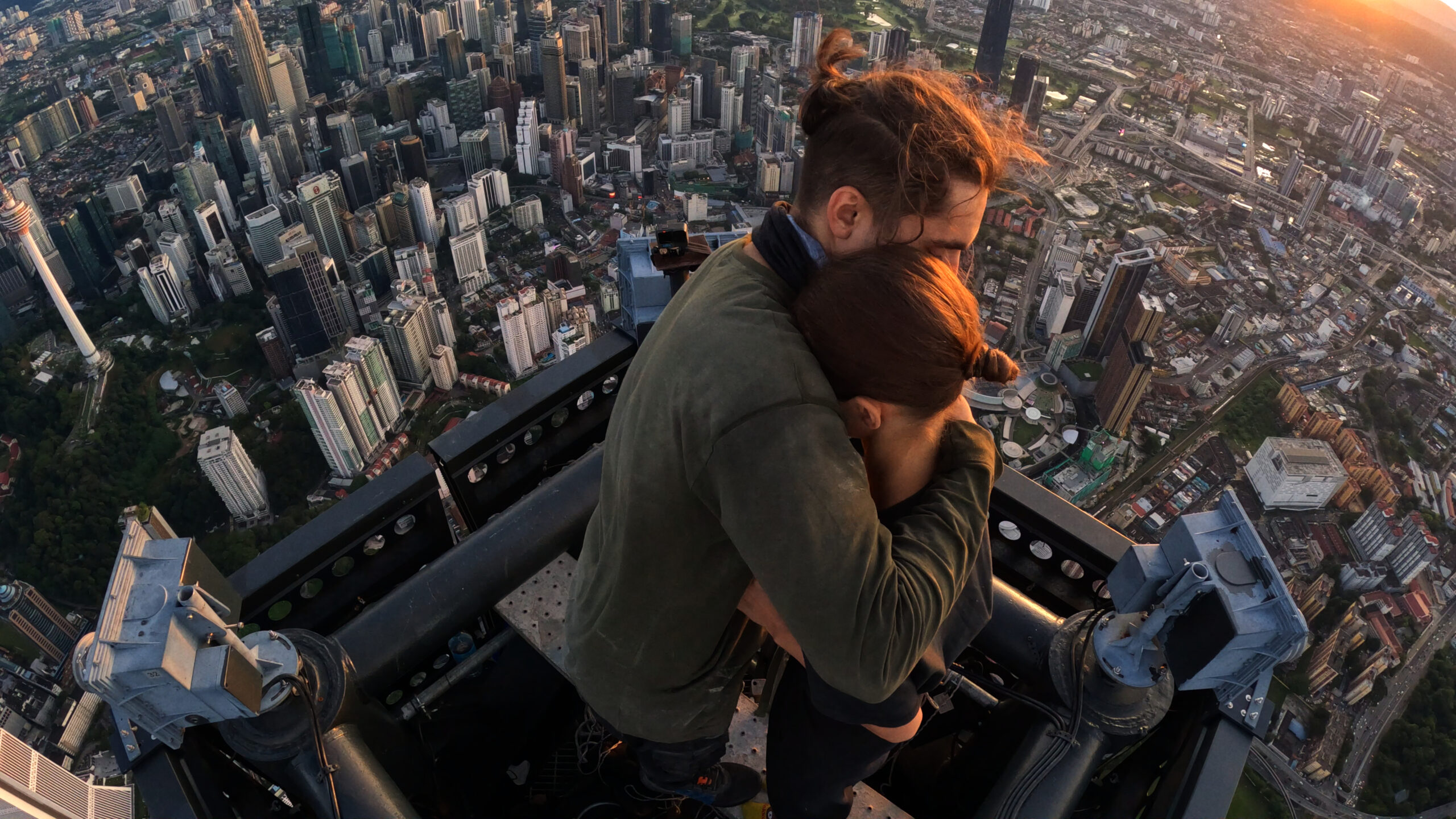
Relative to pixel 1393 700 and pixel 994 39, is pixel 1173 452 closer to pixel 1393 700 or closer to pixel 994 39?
pixel 1393 700

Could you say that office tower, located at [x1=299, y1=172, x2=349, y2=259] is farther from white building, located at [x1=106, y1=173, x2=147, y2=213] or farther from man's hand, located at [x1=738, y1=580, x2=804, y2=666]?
man's hand, located at [x1=738, y1=580, x2=804, y2=666]

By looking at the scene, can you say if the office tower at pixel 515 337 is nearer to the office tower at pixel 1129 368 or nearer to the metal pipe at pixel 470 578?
the office tower at pixel 1129 368

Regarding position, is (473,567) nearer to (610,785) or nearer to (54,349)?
(610,785)

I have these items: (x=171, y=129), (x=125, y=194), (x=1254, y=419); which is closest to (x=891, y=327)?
(x=1254, y=419)

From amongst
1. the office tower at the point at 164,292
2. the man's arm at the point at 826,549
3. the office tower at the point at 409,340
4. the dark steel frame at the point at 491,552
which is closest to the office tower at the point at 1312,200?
the office tower at the point at 409,340

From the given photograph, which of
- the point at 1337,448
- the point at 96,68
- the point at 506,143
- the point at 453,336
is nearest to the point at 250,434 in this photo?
the point at 453,336

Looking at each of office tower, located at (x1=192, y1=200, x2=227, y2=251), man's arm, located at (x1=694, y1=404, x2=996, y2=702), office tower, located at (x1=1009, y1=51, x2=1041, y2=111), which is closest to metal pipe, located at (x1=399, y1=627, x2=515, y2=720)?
man's arm, located at (x1=694, y1=404, x2=996, y2=702)
